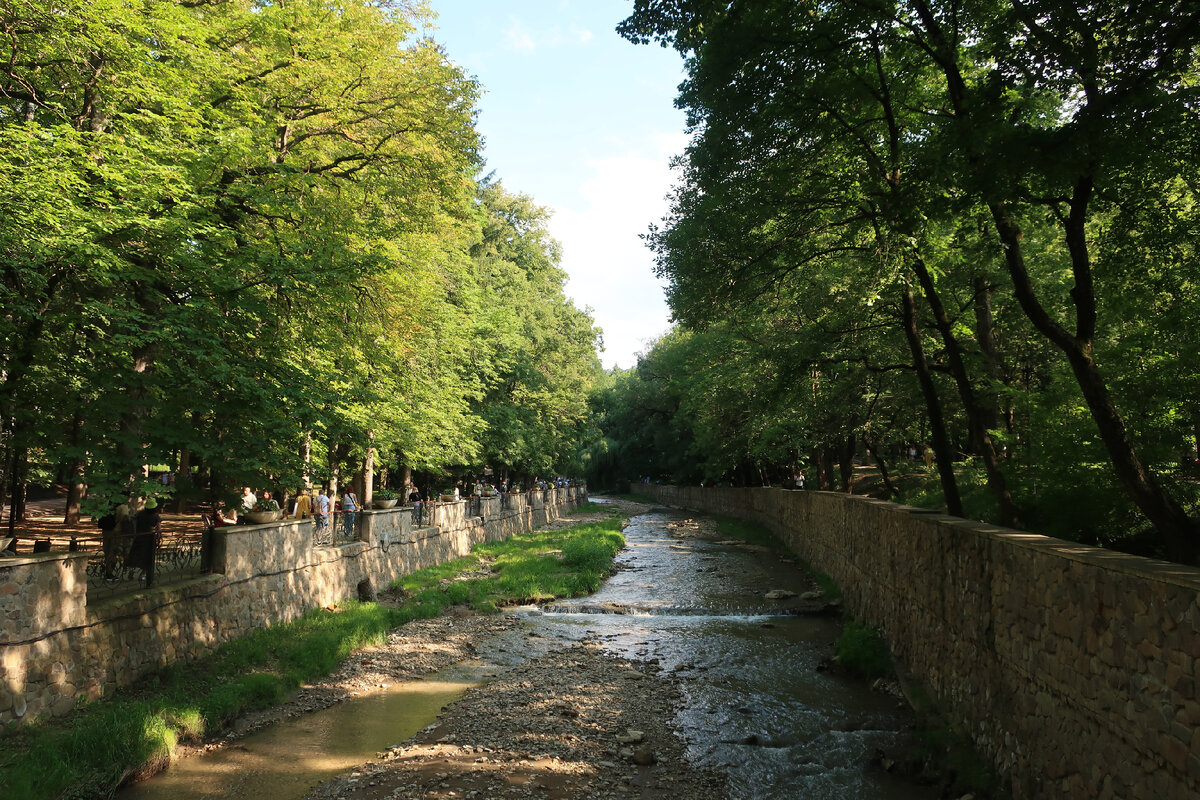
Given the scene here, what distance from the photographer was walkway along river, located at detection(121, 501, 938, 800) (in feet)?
24.1

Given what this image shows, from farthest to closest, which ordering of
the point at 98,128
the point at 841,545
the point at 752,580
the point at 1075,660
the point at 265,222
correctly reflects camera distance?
the point at 752,580, the point at 841,545, the point at 265,222, the point at 98,128, the point at 1075,660

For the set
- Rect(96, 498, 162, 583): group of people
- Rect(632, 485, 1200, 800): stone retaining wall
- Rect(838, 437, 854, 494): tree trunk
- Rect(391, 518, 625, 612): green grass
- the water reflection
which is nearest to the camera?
Rect(632, 485, 1200, 800): stone retaining wall

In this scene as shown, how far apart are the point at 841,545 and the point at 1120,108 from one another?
12.5m

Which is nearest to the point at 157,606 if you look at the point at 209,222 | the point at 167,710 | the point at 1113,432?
the point at 167,710

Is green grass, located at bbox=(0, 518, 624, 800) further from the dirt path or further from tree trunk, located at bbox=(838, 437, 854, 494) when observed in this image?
tree trunk, located at bbox=(838, 437, 854, 494)

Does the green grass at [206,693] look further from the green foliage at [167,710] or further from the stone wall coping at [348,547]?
the stone wall coping at [348,547]

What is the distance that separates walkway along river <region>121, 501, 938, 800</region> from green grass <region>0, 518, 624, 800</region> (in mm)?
480

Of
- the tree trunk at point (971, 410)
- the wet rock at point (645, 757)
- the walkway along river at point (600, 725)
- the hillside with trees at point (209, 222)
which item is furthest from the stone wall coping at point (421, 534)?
the tree trunk at point (971, 410)

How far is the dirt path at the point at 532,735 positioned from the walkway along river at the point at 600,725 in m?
0.03

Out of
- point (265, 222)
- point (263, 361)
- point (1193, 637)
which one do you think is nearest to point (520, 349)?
point (265, 222)

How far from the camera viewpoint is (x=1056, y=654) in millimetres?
6055

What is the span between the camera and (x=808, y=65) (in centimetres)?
1025

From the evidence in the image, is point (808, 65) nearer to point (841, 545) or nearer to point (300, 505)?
point (841, 545)

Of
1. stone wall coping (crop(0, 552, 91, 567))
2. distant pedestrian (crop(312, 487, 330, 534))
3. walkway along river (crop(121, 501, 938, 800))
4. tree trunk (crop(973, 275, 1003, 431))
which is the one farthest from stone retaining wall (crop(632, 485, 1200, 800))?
distant pedestrian (crop(312, 487, 330, 534))
